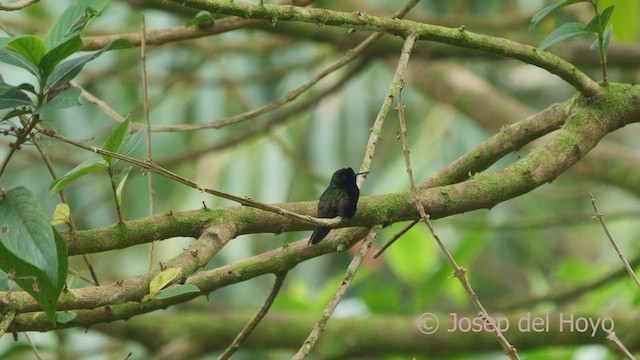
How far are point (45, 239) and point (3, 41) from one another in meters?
0.26

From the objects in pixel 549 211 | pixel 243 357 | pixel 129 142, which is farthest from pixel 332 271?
pixel 129 142

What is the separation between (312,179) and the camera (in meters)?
3.84

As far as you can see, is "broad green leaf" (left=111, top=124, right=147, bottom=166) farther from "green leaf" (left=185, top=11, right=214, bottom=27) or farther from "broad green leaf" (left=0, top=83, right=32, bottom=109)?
"green leaf" (left=185, top=11, right=214, bottom=27)

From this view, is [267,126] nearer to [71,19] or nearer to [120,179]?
[120,179]

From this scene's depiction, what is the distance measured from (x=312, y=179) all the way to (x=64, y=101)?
2.62m

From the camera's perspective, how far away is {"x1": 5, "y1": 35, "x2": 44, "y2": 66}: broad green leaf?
1.22 metres

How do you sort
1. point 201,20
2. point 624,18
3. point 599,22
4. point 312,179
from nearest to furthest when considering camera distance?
point 599,22 < point 201,20 < point 624,18 < point 312,179

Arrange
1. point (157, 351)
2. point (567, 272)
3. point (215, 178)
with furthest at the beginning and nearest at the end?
point (215, 178)
point (567, 272)
point (157, 351)

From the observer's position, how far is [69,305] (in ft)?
4.23

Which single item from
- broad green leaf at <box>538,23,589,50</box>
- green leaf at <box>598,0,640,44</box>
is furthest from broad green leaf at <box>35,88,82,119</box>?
green leaf at <box>598,0,640,44</box>

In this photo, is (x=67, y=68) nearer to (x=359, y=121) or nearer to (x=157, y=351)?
(x=157, y=351)

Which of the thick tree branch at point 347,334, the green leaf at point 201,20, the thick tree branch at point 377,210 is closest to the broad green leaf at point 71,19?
the thick tree branch at point 377,210

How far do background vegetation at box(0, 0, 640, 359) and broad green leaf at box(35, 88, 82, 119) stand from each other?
0.63 feet

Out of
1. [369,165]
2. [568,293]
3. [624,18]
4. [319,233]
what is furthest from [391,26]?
[568,293]
